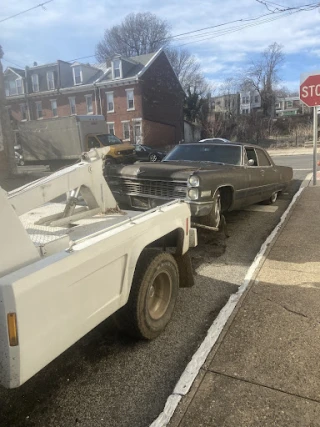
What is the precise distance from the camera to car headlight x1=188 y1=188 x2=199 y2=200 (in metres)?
4.84

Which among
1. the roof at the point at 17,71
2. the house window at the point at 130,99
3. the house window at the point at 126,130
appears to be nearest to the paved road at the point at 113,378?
the house window at the point at 126,130

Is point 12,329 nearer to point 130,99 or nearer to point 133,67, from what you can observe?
point 130,99

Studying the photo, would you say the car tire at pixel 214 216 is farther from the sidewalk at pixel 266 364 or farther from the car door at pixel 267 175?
the car door at pixel 267 175

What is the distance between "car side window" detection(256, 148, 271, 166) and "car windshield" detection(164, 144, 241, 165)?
0.78m

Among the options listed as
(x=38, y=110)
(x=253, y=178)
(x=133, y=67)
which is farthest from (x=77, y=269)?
(x=38, y=110)

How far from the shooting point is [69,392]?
7.54 feet

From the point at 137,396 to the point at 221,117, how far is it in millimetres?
39763

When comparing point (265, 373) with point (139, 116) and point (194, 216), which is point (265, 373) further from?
point (139, 116)

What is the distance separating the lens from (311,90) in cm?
909

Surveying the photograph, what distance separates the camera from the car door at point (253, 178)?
6.38 metres

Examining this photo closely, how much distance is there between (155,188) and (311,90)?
625cm

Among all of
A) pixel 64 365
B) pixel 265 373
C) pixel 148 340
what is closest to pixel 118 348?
pixel 148 340

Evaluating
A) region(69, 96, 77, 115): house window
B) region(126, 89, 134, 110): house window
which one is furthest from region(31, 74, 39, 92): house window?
region(126, 89, 134, 110): house window

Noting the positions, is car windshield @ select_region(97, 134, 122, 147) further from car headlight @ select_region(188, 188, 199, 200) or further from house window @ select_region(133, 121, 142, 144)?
car headlight @ select_region(188, 188, 199, 200)
